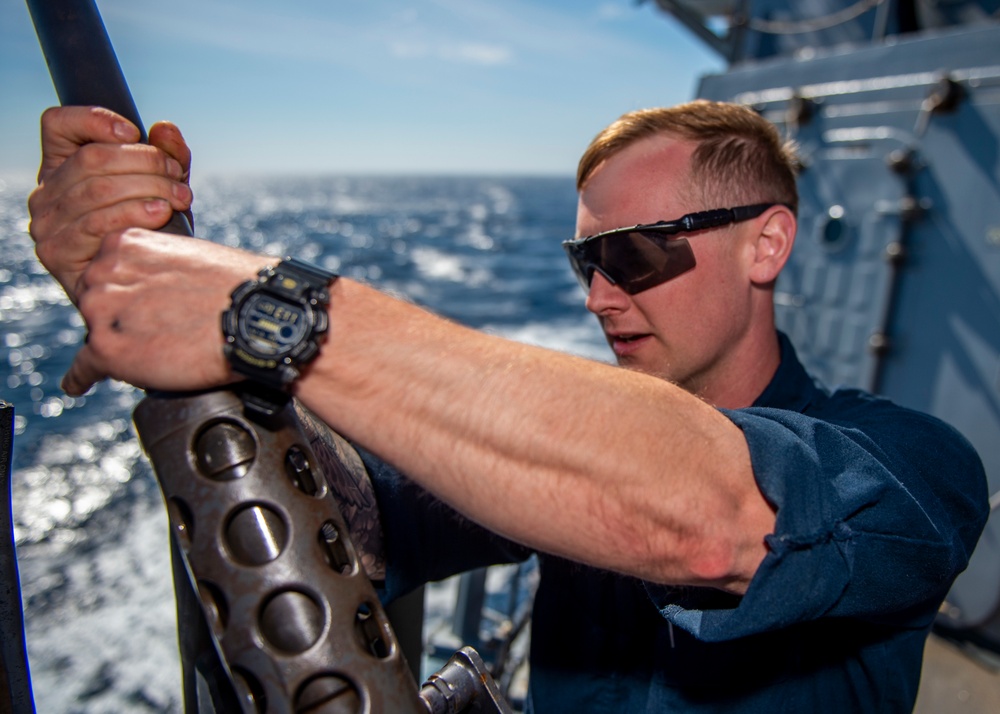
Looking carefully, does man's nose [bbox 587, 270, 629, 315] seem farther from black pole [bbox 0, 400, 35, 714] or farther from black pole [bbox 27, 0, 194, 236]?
black pole [bbox 0, 400, 35, 714]

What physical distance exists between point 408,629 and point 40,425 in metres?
10.8

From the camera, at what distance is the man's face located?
1.95 metres

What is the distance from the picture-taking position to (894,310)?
4316 mm

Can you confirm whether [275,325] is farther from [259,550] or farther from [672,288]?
[672,288]

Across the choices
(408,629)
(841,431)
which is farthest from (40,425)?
(841,431)

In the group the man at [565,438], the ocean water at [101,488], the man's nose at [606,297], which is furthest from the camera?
the ocean water at [101,488]

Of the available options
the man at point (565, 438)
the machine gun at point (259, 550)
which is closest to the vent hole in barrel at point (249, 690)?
the machine gun at point (259, 550)

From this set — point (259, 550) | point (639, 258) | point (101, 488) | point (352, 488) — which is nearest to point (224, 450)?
point (259, 550)

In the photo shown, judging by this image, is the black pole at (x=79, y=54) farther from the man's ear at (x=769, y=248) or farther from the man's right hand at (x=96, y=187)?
the man's ear at (x=769, y=248)

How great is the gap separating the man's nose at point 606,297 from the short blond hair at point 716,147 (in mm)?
332

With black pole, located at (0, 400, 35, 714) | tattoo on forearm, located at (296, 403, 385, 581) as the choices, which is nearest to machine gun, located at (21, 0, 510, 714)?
black pole, located at (0, 400, 35, 714)

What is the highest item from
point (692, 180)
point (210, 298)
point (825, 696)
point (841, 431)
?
point (692, 180)

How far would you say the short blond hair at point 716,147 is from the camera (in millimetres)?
1990

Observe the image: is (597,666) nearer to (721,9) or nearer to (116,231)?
(116,231)
